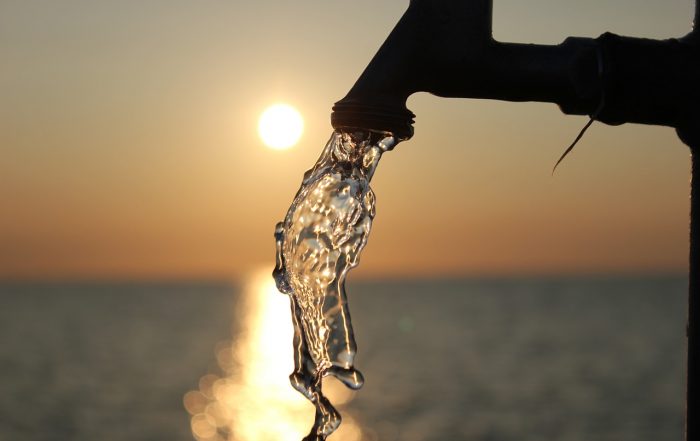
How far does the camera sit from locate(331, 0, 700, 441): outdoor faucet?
2.06 meters

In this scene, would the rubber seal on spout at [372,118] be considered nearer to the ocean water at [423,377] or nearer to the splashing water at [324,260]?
the splashing water at [324,260]

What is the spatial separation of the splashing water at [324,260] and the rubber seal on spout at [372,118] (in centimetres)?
24

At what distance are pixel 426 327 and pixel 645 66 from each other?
82.5 meters

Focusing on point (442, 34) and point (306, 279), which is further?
point (306, 279)

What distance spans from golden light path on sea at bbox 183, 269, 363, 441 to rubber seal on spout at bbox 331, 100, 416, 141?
23589mm

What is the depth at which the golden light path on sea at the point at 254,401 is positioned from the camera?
31453 mm

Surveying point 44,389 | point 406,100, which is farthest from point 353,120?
point 44,389

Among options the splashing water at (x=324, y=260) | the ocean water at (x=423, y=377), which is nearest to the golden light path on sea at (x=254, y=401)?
the ocean water at (x=423, y=377)

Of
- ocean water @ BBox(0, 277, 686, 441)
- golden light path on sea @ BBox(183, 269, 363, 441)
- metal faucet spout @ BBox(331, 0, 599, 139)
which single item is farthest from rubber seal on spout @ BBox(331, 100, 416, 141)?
ocean water @ BBox(0, 277, 686, 441)

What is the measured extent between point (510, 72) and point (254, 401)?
39.2 m

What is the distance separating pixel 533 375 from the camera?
45.3 m

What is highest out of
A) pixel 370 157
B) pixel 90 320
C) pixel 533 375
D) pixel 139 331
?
pixel 370 157

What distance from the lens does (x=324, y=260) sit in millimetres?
2826

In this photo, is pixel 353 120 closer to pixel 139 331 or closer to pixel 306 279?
pixel 306 279
